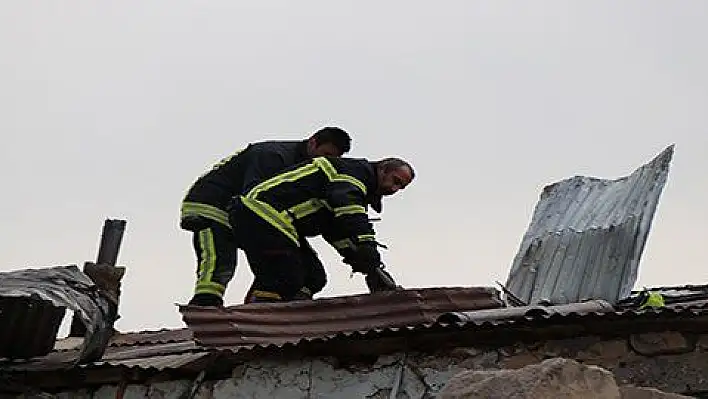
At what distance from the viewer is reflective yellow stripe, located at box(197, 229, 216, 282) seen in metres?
6.91

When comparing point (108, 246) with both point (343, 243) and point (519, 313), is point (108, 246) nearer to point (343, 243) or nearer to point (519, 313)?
point (343, 243)

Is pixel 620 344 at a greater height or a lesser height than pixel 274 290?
lesser

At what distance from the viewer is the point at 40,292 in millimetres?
5703

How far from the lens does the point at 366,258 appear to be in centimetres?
602

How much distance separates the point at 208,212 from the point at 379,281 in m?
1.52

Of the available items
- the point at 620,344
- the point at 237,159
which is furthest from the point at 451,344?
the point at 237,159

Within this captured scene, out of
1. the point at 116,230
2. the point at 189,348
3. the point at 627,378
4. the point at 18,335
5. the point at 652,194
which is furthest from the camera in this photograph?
the point at 116,230

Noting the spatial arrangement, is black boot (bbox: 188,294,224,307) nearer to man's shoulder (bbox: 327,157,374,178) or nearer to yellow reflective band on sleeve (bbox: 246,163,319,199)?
yellow reflective band on sleeve (bbox: 246,163,319,199)

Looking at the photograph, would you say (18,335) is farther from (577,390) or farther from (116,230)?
(577,390)

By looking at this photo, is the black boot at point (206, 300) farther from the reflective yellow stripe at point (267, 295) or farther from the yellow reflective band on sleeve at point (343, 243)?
the yellow reflective band on sleeve at point (343, 243)

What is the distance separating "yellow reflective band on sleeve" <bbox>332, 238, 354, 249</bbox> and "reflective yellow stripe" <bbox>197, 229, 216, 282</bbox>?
38.5 inches

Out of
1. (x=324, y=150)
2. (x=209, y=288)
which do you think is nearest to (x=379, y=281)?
(x=324, y=150)

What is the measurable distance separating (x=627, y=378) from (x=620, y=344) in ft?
0.50

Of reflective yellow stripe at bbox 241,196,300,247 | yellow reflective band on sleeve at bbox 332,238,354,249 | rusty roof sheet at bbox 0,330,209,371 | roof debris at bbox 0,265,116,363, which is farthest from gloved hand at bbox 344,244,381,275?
roof debris at bbox 0,265,116,363
